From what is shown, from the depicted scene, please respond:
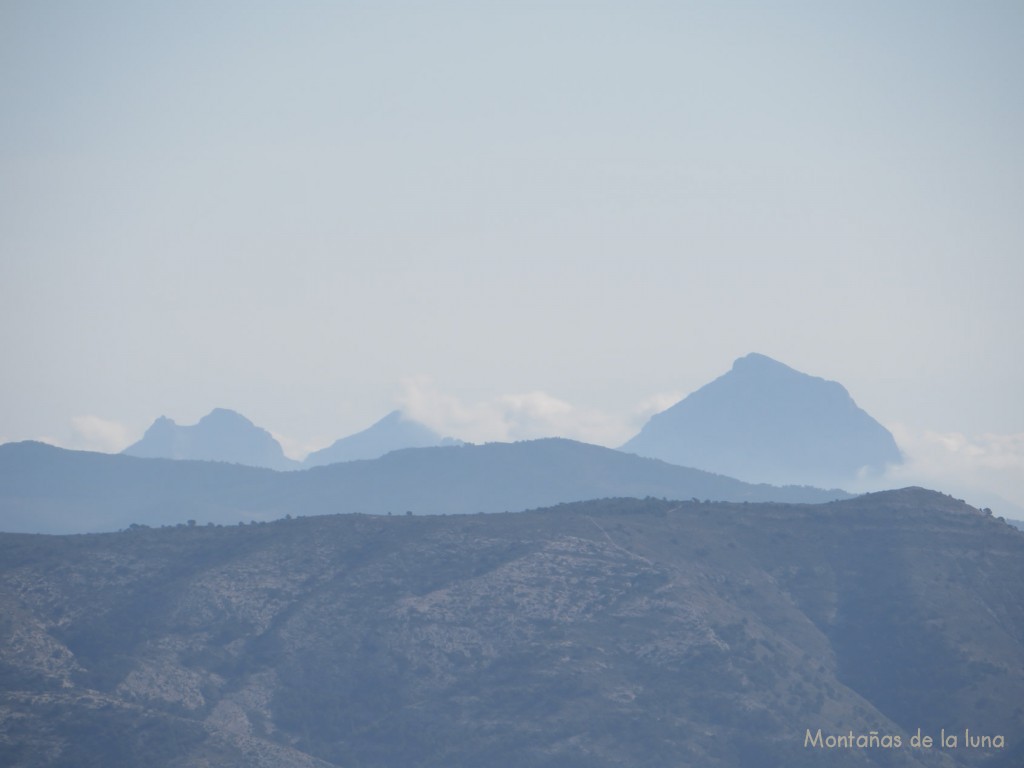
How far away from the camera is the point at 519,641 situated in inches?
5714

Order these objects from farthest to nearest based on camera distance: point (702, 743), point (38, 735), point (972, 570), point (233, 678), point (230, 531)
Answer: point (230, 531)
point (972, 570)
point (233, 678)
point (702, 743)
point (38, 735)

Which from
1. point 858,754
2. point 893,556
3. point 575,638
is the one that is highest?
point 893,556

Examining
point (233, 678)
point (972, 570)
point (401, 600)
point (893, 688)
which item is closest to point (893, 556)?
point (972, 570)

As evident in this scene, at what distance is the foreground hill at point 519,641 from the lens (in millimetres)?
130375

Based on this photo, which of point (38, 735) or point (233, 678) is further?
point (233, 678)

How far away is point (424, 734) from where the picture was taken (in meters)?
135

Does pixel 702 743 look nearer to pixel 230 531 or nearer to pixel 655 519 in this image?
pixel 655 519

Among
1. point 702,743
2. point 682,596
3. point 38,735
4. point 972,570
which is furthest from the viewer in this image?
point 972,570

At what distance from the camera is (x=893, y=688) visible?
146 meters

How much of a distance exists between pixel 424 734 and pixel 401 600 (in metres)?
22.5

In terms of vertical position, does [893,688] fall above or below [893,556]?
below

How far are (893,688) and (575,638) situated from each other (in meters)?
33.9

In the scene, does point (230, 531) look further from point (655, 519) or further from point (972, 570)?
point (972, 570)

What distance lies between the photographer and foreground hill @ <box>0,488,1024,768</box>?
13038 centimetres
